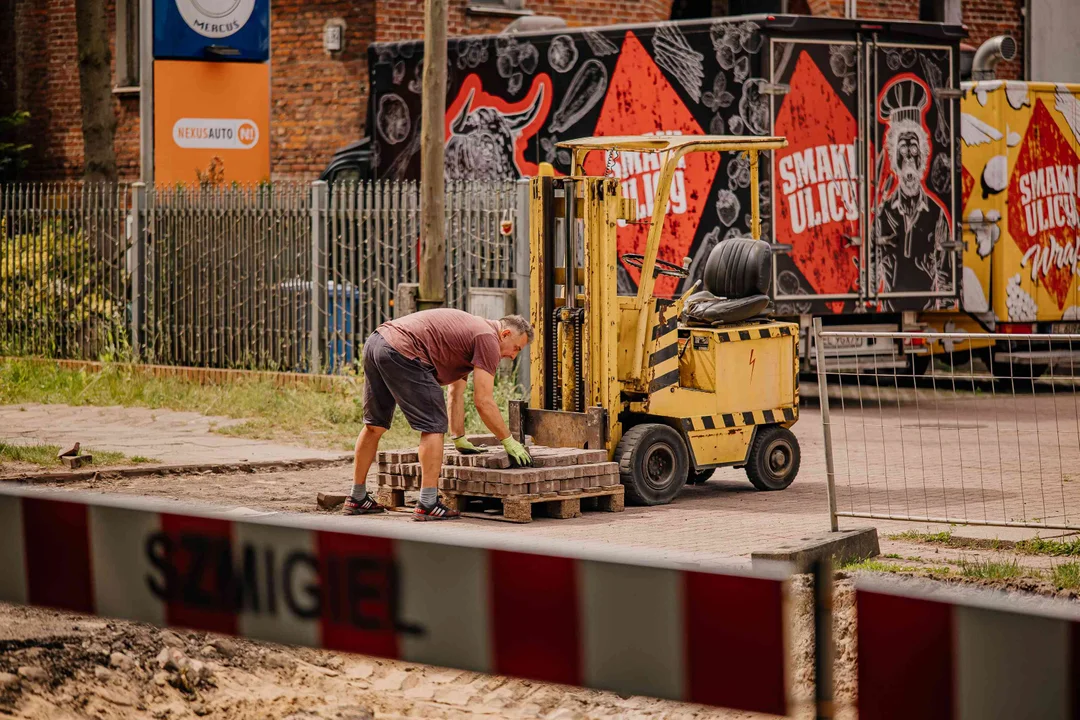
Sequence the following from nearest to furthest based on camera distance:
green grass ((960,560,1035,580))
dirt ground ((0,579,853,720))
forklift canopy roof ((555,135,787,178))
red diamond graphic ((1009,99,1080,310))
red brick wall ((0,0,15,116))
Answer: dirt ground ((0,579,853,720)) < green grass ((960,560,1035,580)) < forklift canopy roof ((555,135,787,178)) < red diamond graphic ((1009,99,1080,310)) < red brick wall ((0,0,15,116))

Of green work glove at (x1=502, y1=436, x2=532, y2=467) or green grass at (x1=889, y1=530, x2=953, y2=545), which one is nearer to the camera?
green grass at (x1=889, y1=530, x2=953, y2=545)

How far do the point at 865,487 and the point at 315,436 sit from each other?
4984 millimetres

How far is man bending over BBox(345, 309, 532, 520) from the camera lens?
9250 mm

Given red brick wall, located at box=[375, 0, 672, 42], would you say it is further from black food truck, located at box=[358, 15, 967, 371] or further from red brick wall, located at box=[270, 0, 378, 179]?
black food truck, located at box=[358, 15, 967, 371]

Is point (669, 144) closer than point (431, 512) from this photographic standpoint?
No

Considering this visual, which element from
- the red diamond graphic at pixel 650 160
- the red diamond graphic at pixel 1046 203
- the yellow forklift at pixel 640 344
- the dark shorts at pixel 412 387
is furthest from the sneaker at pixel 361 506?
the red diamond graphic at pixel 1046 203

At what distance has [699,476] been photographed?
11633mm

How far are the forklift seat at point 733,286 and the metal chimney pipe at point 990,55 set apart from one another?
7.88 m

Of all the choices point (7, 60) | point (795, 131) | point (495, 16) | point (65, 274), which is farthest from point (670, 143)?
point (7, 60)

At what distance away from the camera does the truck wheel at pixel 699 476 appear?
11.1 m

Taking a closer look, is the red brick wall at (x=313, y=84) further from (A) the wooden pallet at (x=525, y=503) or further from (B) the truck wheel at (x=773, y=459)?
(A) the wooden pallet at (x=525, y=503)

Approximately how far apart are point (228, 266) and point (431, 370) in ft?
27.3

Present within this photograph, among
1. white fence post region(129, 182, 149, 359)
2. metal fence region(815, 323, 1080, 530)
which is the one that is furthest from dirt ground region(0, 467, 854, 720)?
white fence post region(129, 182, 149, 359)

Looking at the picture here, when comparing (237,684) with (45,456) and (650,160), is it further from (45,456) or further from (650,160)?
(650,160)
